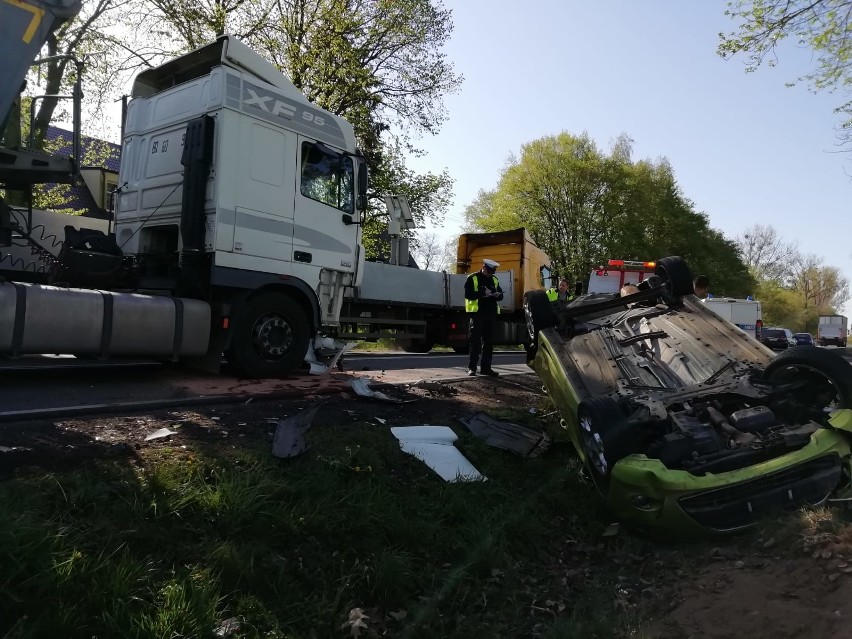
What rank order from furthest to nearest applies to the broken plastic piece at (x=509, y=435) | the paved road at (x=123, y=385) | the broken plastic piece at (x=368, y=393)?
the broken plastic piece at (x=368, y=393)
the paved road at (x=123, y=385)
the broken plastic piece at (x=509, y=435)

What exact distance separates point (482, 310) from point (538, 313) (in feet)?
10.7

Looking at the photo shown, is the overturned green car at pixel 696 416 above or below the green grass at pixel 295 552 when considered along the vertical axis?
above

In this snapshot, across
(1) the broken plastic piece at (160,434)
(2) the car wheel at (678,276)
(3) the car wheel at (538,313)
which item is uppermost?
(2) the car wheel at (678,276)

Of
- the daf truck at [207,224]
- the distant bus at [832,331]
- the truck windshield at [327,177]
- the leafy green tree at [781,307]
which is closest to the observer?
the daf truck at [207,224]

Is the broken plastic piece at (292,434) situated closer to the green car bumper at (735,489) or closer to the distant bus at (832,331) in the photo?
the green car bumper at (735,489)

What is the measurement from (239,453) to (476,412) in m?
2.55

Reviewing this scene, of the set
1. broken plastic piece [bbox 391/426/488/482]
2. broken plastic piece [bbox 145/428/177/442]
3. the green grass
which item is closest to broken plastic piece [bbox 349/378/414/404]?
broken plastic piece [bbox 391/426/488/482]

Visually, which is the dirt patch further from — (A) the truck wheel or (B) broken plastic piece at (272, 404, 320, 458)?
(A) the truck wheel

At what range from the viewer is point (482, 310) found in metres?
8.63

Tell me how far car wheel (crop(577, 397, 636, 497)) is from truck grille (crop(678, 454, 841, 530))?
447mm

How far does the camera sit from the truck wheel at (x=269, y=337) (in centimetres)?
673

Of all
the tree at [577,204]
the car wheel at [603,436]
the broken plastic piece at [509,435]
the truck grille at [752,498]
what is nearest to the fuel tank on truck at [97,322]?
the broken plastic piece at [509,435]

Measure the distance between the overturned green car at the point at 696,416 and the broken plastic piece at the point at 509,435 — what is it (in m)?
0.46

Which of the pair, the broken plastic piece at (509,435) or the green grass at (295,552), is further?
the broken plastic piece at (509,435)
